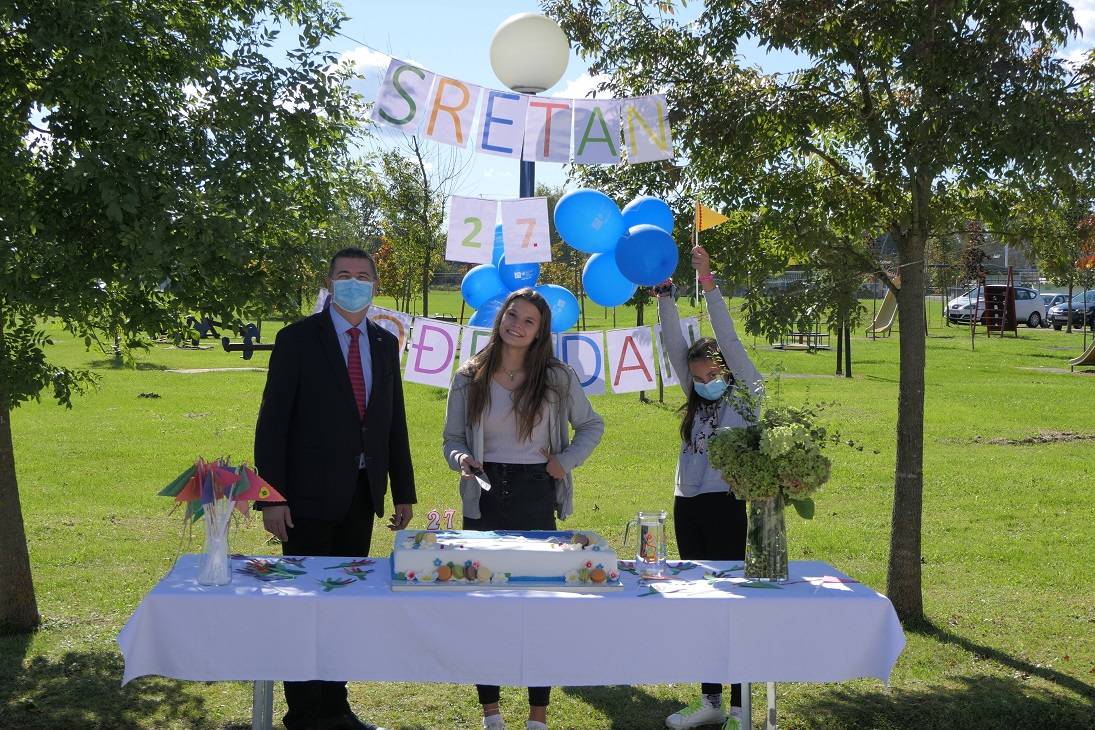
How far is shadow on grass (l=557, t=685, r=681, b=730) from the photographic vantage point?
4.99 metres

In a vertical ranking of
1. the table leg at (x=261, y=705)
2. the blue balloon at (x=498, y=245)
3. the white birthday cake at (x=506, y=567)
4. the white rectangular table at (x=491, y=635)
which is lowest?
the table leg at (x=261, y=705)

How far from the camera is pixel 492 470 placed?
14.6 ft

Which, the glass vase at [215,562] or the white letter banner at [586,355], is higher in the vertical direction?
the white letter banner at [586,355]

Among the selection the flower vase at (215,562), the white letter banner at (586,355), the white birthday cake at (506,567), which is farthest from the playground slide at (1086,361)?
the flower vase at (215,562)

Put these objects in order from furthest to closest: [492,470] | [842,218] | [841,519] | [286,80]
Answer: [841,519] → [842,218] → [286,80] → [492,470]

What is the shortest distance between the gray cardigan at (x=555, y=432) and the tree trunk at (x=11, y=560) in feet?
9.86

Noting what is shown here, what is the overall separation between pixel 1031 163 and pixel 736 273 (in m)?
1.54

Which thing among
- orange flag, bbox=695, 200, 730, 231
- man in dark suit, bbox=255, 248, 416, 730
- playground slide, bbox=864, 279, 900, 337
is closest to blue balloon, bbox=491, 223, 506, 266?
orange flag, bbox=695, 200, 730, 231

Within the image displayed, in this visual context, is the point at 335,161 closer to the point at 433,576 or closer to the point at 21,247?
the point at 21,247

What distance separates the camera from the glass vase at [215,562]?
359 centimetres

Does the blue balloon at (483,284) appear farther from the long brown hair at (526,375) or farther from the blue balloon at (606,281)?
the long brown hair at (526,375)

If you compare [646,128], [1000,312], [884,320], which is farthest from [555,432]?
[1000,312]

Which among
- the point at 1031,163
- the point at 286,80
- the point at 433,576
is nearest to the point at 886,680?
the point at 433,576

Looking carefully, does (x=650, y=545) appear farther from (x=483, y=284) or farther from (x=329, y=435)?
(x=483, y=284)
